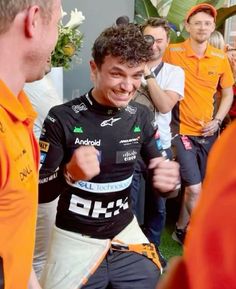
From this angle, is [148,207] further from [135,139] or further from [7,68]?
[7,68]

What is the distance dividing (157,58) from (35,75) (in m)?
1.85

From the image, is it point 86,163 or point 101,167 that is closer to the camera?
point 86,163

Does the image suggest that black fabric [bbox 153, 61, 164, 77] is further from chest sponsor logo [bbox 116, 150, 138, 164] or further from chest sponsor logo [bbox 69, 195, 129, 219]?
chest sponsor logo [bbox 69, 195, 129, 219]

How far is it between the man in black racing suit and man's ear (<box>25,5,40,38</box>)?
0.52 metres

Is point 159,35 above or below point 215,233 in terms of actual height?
below

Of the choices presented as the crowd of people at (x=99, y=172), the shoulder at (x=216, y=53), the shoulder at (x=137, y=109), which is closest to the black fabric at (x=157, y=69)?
the crowd of people at (x=99, y=172)

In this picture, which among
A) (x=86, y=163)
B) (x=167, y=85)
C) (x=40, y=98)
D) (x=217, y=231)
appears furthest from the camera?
(x=167, y=85)

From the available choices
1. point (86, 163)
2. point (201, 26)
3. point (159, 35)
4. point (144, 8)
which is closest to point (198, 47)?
point (201, 26)

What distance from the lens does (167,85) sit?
9.43 feet

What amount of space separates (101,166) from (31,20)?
65 centimetres

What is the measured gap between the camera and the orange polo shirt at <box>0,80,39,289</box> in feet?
3.24

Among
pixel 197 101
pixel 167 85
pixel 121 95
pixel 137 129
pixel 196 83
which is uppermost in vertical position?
pixel 121 95

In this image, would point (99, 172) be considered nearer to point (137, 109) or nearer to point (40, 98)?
point (137, 109)

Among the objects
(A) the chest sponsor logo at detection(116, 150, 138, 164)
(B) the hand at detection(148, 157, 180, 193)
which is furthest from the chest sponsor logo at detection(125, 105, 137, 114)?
(B) the hand at detection(148, 157, 180, 193)
